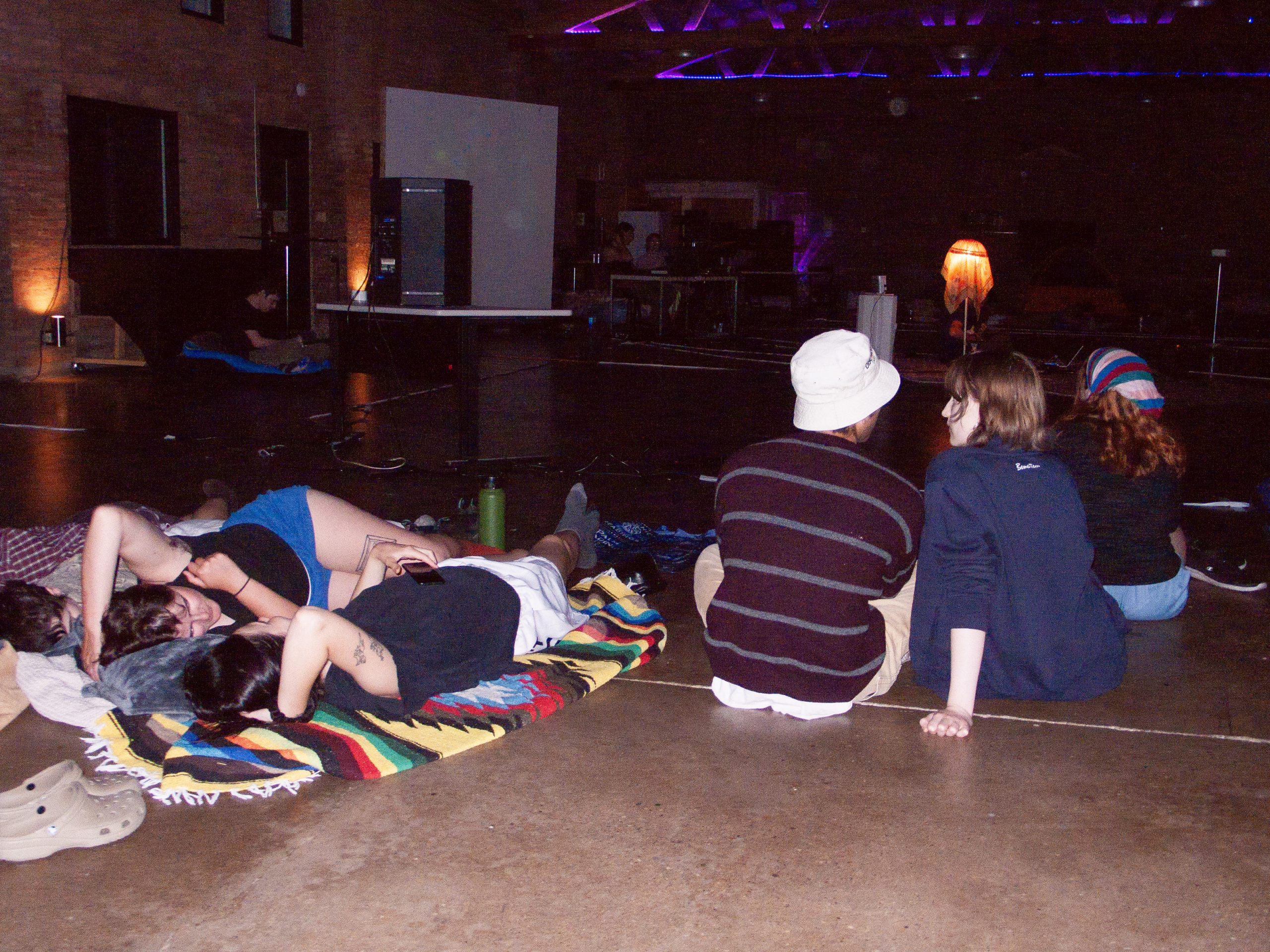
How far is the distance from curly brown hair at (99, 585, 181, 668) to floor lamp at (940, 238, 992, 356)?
8.66 m

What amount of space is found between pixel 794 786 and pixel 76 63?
9.22 metres

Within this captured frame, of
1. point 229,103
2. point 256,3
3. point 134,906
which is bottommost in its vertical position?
point 134,906

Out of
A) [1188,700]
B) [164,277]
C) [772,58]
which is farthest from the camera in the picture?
[772,58]

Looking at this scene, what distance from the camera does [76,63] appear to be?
923 centimetres

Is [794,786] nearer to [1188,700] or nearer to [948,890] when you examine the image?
[948,890]

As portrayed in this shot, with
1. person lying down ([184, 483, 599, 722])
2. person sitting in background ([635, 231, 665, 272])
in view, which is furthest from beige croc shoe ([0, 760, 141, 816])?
person sitting in background ([635, 231, 665, 272])

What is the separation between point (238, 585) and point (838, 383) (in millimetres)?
1508

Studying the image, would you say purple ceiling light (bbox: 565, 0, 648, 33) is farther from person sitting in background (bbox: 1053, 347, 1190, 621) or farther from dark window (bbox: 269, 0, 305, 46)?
person sitting in background (bbox: 1053, 347, 1190, 621)

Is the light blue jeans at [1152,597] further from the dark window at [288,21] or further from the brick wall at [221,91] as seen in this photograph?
the dark window at [288,21]

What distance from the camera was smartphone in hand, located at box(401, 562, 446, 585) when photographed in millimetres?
2701

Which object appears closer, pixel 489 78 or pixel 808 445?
pixel 808 445

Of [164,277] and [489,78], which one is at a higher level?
[489,78]

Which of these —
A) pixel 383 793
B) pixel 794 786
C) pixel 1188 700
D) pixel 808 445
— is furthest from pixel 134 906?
pixel 1188 700

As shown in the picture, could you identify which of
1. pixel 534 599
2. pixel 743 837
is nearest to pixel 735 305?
pixel 534 599
